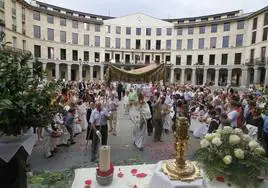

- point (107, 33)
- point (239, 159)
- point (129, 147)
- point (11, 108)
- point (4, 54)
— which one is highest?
point (107, 33)

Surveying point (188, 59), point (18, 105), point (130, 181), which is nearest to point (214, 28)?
point (188, 59)

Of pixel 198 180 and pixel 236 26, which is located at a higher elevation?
pixel 236 26

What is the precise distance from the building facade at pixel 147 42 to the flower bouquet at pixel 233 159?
33.3 m

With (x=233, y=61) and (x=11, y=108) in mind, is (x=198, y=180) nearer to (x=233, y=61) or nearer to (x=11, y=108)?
(x=11, y=108)

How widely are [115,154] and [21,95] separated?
4228 millimetres

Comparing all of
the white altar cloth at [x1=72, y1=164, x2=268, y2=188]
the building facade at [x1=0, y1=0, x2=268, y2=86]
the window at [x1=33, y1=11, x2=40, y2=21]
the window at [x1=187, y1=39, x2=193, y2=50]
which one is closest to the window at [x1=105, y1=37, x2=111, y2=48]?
the building facade at [x1=0, y1=0, x2=268, y2=86]

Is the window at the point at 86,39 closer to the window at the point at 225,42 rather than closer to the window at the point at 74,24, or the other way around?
the window at the point at 74,24

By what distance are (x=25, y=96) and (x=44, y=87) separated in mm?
245

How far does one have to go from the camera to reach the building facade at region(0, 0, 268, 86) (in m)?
32.2

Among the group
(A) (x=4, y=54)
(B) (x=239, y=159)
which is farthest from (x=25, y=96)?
(B) (x=239, y=159)

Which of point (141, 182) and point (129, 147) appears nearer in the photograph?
point (141, 182)

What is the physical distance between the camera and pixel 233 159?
2.03m

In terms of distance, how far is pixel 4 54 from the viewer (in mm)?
1779

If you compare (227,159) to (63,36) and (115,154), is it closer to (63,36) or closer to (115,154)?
(115,154)
